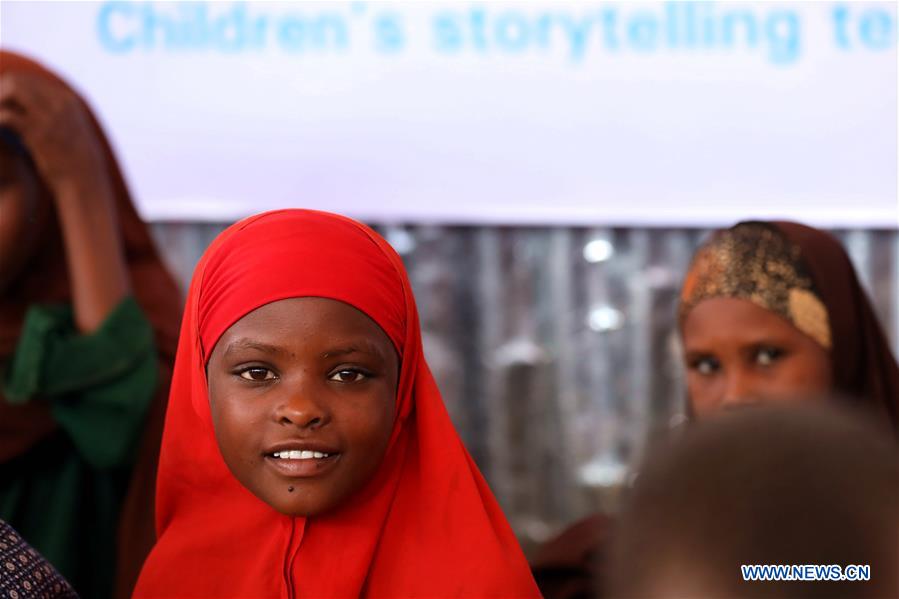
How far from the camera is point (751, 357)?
188 centimetres

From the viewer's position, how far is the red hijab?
1396 millimetres

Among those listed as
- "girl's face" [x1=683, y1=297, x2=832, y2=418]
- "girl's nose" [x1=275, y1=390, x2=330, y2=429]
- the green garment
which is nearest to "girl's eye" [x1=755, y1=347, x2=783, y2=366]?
"girl's face" [x1=683, y1=297, x2=832, y2=418]

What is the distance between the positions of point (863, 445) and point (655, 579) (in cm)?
15

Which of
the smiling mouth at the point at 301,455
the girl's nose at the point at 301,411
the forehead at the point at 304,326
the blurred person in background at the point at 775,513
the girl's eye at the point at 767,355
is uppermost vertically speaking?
the blurred person in background at the point at 775,513

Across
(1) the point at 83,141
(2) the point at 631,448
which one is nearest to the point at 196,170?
(1) the point at 83,141

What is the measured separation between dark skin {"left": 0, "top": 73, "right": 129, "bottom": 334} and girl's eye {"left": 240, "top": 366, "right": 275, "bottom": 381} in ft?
2.73

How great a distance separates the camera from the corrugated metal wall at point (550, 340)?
3.28m

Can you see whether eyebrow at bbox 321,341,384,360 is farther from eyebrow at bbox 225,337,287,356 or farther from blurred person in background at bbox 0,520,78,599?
blurred person in background at bbox 0,520,78,599

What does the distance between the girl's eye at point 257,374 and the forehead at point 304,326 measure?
1.5 inches

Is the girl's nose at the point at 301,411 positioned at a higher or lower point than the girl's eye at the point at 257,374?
lower

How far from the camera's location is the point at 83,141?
2.19m

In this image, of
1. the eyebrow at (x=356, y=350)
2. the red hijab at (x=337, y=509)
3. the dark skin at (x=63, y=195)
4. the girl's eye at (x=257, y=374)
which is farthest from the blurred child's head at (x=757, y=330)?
the dark skin at (x=63, y=195)

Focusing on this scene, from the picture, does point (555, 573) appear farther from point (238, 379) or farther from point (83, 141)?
point (83, 141)

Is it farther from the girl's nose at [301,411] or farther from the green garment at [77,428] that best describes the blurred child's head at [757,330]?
the green garment at [77,428]
